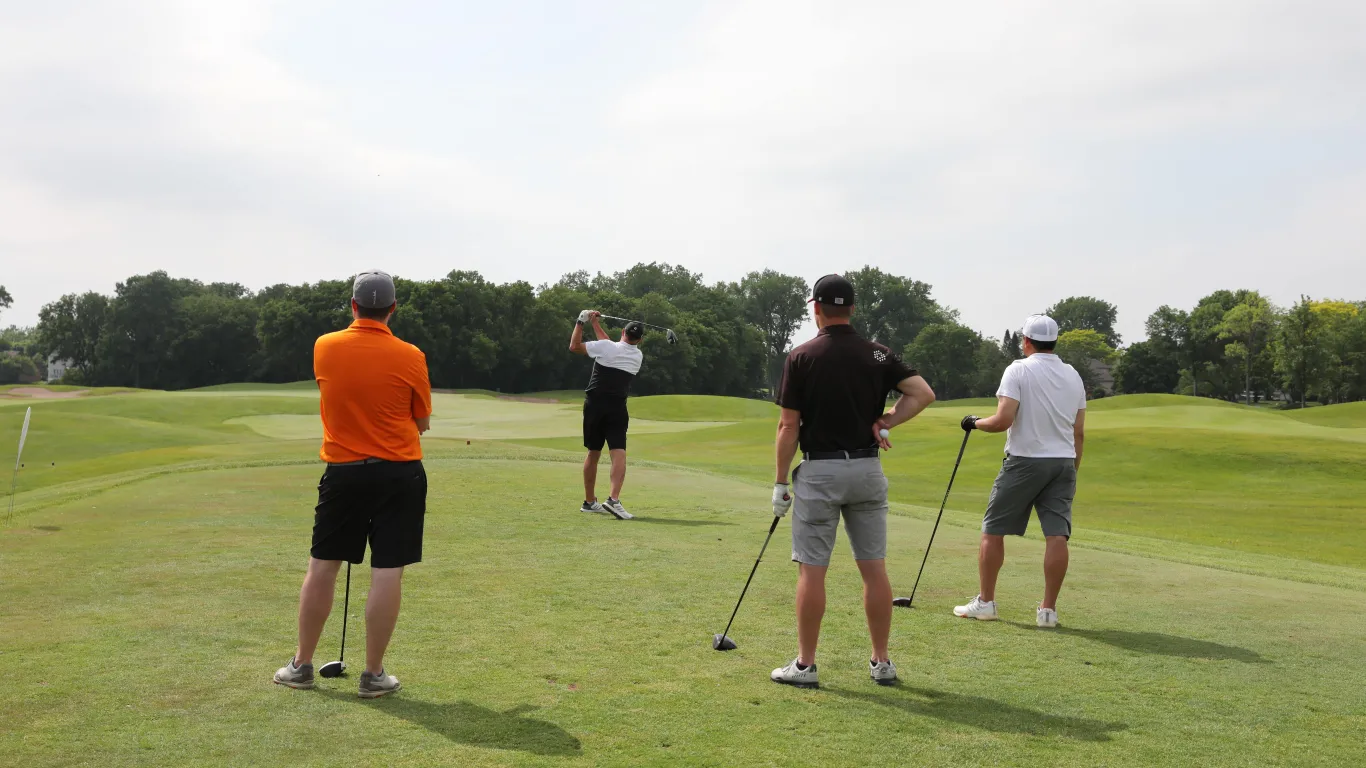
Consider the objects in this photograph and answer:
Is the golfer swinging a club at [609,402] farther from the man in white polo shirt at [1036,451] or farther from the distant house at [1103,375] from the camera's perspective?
the distant house at [1103,375]

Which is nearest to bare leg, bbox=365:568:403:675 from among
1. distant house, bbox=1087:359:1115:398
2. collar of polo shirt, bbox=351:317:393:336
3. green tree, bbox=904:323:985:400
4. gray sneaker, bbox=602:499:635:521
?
collar of polo shirt, bbox=351:317:393:336

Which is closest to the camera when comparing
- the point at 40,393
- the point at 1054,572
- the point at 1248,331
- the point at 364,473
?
the point at 364,473

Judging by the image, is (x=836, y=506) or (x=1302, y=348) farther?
(x=1302, y=348)

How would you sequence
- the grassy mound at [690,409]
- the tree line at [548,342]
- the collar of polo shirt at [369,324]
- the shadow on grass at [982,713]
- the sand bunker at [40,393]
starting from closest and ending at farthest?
the shadow on grass at [982,713] → the collar of polo shirt at [369,324] → the grassy mound at [690,409] → the sand bunker at [40,393] → the tree line at [548,342]

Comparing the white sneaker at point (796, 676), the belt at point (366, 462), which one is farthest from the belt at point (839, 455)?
the belt at point (366, 462)

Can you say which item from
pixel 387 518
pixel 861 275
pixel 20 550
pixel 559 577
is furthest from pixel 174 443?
pixel 861 275

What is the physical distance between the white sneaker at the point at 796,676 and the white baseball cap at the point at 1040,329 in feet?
11.1

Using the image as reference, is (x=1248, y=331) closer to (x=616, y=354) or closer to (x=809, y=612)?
(x=616, y=354)

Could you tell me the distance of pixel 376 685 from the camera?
5.56 metres

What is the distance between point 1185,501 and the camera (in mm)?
23188

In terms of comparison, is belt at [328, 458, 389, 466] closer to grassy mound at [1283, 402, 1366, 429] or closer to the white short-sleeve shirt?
the white short-sleeve shirt

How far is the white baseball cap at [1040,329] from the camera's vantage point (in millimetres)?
7930

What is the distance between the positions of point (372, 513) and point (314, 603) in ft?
1.92

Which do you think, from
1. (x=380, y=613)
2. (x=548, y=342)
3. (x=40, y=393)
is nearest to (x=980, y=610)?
(x=380, y=613)
